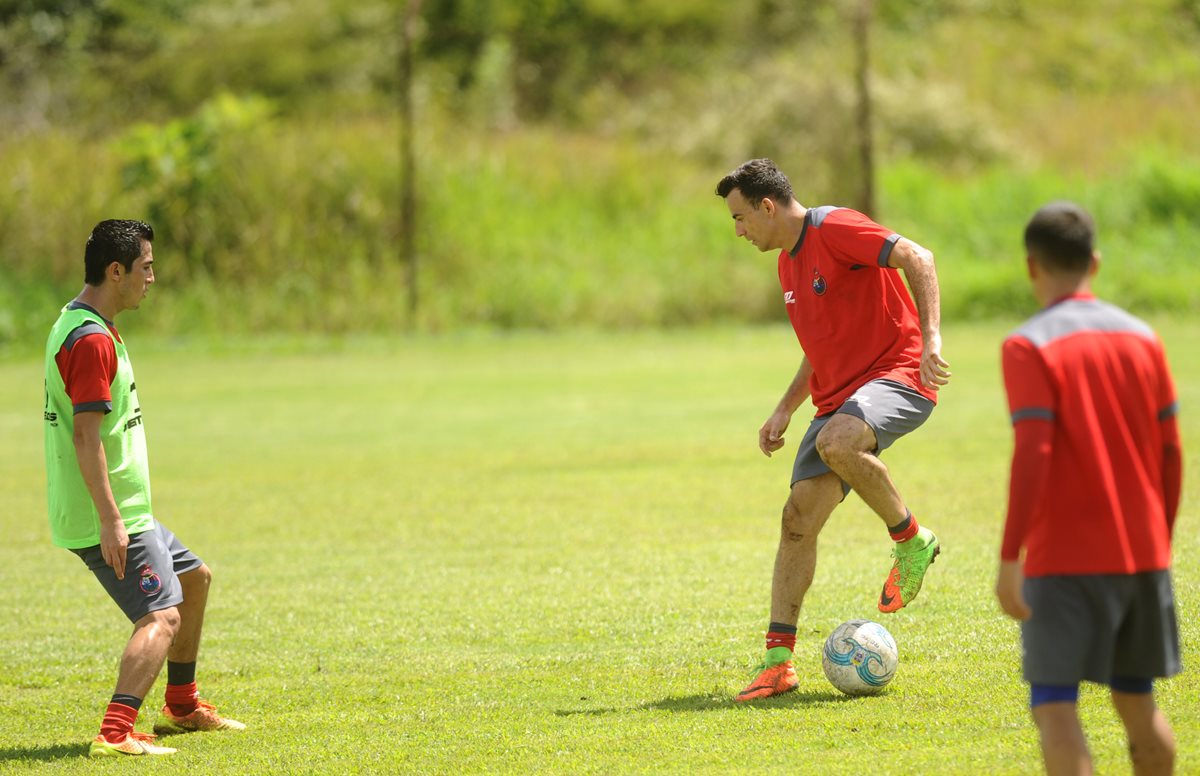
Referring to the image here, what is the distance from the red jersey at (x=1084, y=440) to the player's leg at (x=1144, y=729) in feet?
1.27

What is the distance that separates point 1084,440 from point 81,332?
13.1 ft

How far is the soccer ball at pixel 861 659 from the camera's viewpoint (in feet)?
20.8

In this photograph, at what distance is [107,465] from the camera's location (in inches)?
242

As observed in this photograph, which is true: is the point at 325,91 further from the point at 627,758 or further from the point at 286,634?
the point at 627,758

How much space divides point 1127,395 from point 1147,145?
36.4 meters

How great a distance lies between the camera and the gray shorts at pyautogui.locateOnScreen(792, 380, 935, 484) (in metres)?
6.65

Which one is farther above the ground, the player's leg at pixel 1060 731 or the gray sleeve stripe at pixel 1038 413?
the gray sleeve stripe at pixel 1038 413

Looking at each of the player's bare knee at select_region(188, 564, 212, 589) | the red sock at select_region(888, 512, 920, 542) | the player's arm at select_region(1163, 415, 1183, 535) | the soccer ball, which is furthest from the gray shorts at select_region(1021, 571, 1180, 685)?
A: the player's bare knee at select_region(188, 564, 212, 589)

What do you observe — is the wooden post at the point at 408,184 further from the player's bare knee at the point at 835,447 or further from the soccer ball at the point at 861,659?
the soccer ball at the point at 861,659

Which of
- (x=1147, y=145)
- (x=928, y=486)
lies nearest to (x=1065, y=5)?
(x=1147, y=145)

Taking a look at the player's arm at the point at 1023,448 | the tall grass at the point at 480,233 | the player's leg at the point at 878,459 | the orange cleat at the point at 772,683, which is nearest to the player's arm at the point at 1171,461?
the player's arm at the point at 1023,448

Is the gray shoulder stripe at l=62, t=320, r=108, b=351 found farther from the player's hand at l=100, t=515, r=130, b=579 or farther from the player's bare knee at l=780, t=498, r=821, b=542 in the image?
the player's bare knee at l=780, t=498, r=821, b=542

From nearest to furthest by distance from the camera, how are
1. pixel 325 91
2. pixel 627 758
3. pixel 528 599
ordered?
1. pixel 627 758
2. pixel 528 599
3. pixel 325 91

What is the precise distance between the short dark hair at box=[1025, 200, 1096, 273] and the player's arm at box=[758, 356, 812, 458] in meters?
2.94
